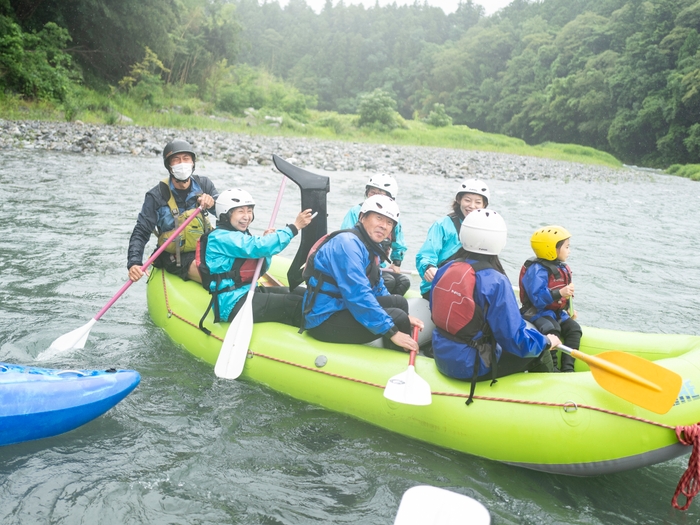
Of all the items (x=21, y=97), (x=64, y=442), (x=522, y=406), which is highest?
(x=21, y=97)

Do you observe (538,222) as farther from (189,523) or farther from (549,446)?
(189,523)

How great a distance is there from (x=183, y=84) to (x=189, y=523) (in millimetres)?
25223

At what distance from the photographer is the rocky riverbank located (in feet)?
41.4

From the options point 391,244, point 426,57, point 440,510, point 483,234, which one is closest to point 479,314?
point 483,234

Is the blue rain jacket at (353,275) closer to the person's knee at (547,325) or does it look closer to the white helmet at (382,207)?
the white helmet at (382,207)

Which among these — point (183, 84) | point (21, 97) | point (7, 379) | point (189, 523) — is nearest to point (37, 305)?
point (7, 379)

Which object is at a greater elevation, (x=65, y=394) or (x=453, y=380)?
(x=453, y=380)

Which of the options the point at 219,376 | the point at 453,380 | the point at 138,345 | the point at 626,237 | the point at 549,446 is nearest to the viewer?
the point at 549,446

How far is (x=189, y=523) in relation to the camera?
2504 millimetres

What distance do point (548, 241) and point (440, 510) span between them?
90.0 inches

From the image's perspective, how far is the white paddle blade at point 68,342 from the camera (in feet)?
12.5

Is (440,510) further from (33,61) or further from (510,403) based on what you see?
(33,61)

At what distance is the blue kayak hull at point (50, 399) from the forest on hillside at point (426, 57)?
1459cm

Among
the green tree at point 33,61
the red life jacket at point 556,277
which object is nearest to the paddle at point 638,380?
the red life jacket at point 556,277
